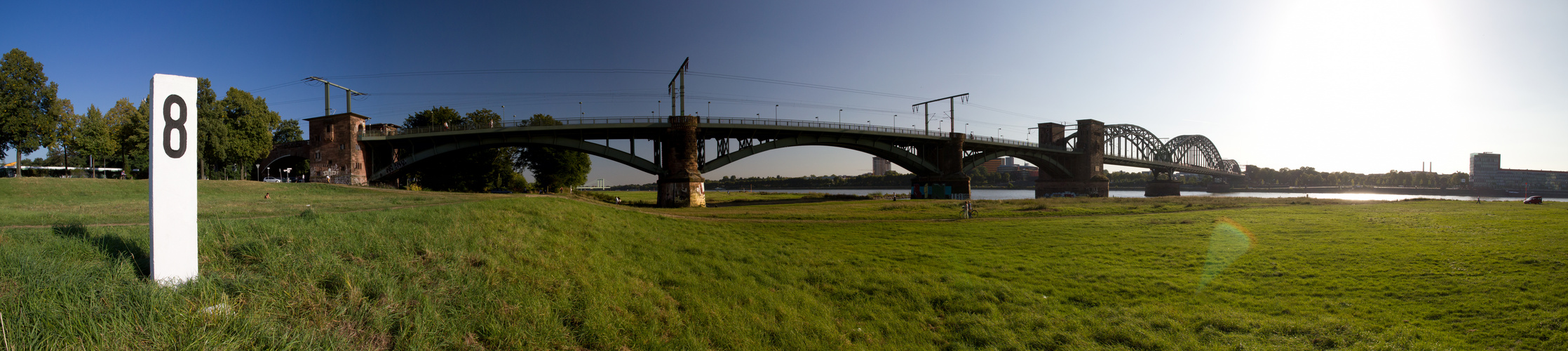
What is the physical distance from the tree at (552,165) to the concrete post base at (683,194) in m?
20.4

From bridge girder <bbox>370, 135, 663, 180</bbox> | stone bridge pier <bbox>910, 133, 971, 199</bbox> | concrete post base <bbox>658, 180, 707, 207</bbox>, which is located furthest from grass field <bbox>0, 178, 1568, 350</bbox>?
stone bridge pier <bbox>910, 133, 971, 199</bbox>

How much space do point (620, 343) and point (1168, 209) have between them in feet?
140

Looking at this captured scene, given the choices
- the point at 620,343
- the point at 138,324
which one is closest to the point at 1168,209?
the point at 620,343

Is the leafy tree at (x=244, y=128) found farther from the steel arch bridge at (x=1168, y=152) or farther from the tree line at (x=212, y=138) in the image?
the steel arch bridge at (x=1168, y=152)

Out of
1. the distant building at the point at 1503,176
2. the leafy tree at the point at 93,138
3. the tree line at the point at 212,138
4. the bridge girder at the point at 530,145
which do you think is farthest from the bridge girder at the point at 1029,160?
the distant building at the point at 1503,176

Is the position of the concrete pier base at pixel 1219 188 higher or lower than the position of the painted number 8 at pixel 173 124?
lower

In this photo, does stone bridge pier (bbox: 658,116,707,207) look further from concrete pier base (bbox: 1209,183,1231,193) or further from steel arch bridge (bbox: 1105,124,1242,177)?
concrete pier base (bbox: 1209,183,1231,193)

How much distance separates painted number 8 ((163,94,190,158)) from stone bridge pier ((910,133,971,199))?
203ft

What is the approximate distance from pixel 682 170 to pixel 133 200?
2877 cm

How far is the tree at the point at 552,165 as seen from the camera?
5884cm

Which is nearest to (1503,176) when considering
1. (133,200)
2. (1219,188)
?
(1219,188)

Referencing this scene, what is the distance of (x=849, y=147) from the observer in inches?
2285

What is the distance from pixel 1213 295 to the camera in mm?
10406

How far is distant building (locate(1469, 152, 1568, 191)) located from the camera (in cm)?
11762
